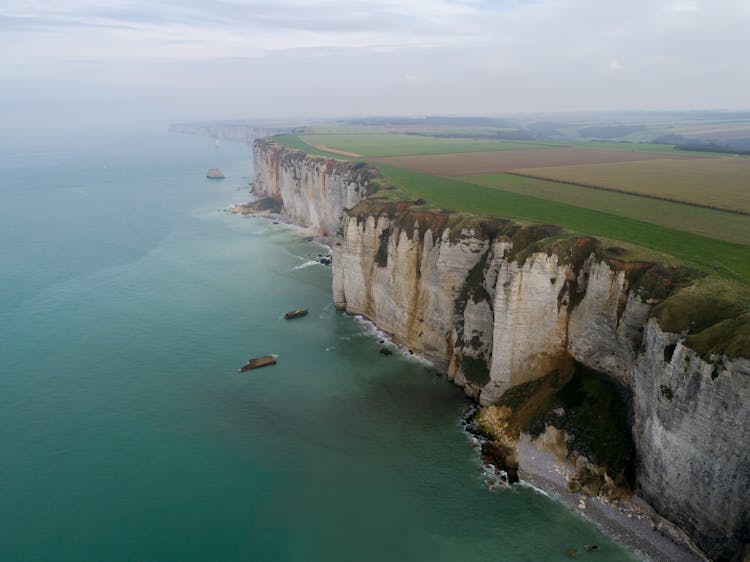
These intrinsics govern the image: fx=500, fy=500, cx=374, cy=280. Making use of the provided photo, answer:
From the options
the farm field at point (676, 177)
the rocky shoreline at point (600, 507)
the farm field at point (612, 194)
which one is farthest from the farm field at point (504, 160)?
the rocky shoreline at point (600, 507)

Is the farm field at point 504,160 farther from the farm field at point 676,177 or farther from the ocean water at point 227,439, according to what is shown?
the ocean water at point 227,439

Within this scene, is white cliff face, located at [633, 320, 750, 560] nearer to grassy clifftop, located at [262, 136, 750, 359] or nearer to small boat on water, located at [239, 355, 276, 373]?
grassy clifftop, located at [262, 136, 750, 359]

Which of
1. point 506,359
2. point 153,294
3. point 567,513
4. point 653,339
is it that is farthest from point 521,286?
point 153,294

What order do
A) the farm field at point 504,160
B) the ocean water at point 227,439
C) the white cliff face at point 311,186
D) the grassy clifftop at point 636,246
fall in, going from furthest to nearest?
the farm field at point 504,160 → the white cliff face at point 311,186 → the ocean water at point 227,439 → the grassy clifftop at point 636,246

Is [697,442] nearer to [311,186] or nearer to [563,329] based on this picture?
[563,329]

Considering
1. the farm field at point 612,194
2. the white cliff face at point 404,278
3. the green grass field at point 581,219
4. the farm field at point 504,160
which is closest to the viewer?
the green grass field at point 581,219

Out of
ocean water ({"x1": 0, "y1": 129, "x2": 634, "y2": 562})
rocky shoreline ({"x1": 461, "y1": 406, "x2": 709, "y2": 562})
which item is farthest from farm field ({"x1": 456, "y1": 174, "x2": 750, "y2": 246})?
ocean water ({"x1": 0, "y1": 129, "x2": 634, "y2": 562})

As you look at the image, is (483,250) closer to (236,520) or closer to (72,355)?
(236,520)
